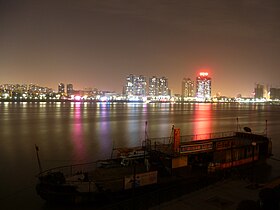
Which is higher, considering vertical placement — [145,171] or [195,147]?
[195,147]

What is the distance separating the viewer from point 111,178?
19281 mm

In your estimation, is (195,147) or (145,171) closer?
(145,171)

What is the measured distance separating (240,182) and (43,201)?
41.7ft

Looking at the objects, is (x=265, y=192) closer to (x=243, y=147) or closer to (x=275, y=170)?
(x=243, y=147)

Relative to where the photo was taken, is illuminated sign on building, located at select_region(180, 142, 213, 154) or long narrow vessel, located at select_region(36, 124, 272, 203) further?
illuminated sign on building, located at select_region(180, 142, 213, 154)

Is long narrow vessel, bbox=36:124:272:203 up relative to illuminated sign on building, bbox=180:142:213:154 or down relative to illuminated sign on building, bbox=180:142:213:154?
down

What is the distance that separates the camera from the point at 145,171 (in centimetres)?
2066

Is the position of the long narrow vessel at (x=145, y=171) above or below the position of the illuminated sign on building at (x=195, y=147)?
below

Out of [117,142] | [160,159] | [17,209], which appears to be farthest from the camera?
[117,142]

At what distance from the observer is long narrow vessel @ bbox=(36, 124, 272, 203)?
17.8 meters

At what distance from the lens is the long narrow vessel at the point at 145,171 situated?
17.8m

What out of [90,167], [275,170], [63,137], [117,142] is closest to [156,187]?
[90,167]

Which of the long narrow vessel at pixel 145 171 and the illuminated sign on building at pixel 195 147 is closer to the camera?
the long narrow vessel at pixel 145 171

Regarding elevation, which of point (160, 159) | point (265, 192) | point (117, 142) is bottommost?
point (117, 142)
